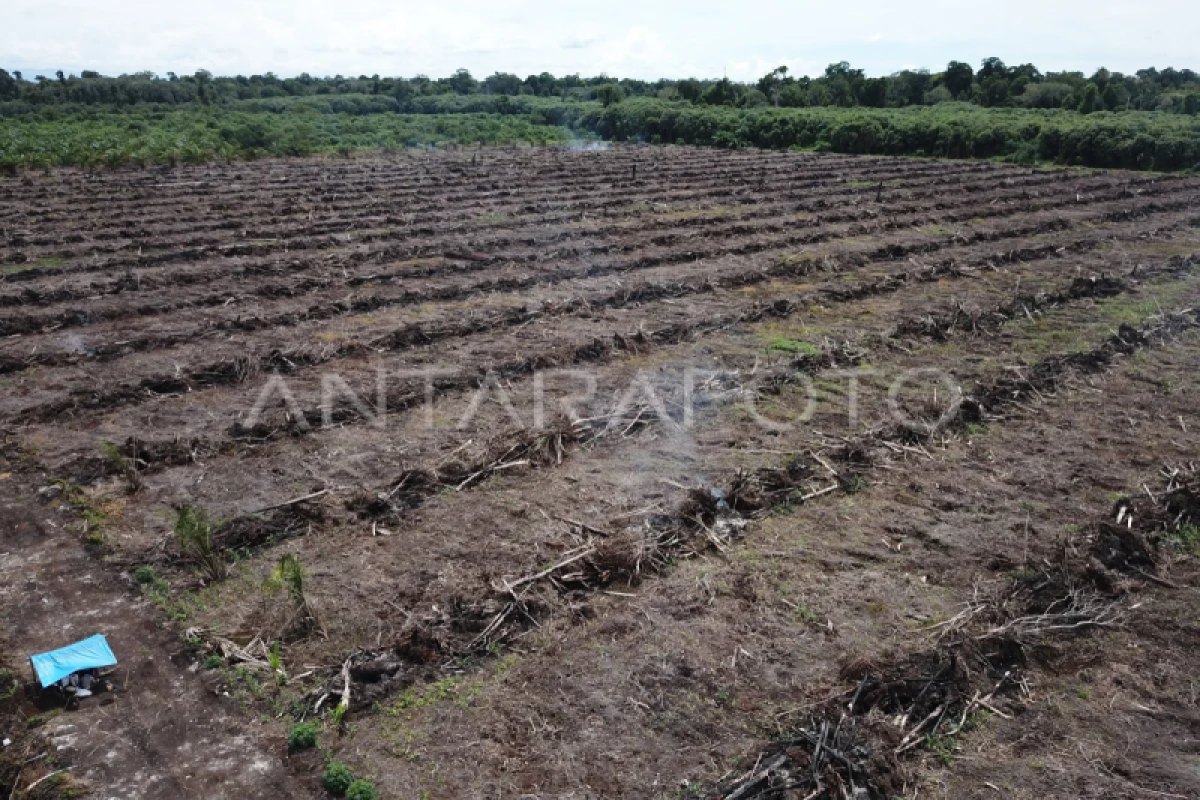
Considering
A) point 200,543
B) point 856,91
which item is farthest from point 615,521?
point 856,91

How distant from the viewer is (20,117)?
56.8m

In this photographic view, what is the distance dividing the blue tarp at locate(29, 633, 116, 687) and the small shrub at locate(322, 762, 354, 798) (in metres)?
1.84

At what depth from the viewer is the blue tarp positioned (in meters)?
5.04

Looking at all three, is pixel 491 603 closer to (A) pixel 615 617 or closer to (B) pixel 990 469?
(A) pixel 615 617

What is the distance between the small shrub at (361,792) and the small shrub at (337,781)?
0.04m

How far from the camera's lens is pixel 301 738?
4703mm

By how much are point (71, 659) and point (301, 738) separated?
172cm

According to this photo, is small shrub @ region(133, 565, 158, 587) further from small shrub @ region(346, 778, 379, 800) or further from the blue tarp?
small shrub @ region(346, 778, 379, 800)

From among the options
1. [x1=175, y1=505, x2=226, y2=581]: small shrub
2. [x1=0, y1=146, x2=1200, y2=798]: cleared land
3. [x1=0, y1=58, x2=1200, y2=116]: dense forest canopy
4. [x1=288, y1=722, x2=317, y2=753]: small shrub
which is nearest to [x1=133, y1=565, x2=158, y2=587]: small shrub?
[x1=0, y1=146, x2=1200, y2=798]: cleared land

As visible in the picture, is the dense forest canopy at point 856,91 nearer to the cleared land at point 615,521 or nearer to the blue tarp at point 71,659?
the cleared land at point 615,521

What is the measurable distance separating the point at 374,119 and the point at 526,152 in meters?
29.2

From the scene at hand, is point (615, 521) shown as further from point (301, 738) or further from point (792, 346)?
point (792, 346)

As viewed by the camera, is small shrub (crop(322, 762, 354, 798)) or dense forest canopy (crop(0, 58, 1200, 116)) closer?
small shrub (crop(322, 762, 354, 798))

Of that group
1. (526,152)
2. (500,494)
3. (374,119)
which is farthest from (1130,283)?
(374,119)
